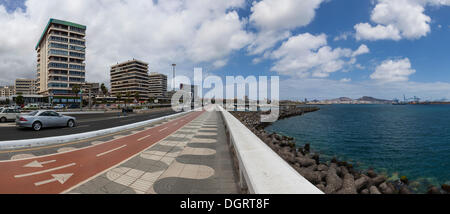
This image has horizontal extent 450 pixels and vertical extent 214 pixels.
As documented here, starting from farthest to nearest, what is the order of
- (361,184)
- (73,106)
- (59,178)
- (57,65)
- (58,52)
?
(58,52)
(57,65)
(73,106)
(361,184)
(59,178)

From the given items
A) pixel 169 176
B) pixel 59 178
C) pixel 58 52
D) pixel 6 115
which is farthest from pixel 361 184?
pixel 58 52

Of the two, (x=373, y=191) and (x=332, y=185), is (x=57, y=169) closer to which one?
(x=332, y=185)

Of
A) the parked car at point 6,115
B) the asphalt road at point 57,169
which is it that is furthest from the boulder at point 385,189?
the parked car at point 6,115

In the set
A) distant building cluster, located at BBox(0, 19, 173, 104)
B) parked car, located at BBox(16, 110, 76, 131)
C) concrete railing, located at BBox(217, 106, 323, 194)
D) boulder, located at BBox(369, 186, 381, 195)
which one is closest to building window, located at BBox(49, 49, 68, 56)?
distant building cluster, located at BBox(0, 19, 173, 104)

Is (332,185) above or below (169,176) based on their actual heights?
below

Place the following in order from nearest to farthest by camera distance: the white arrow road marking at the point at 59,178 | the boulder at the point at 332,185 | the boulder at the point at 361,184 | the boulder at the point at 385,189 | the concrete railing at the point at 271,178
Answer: the concrete railing at the point at 271,178, the white arrow road marking at the point at 59,178, the boulder at the point at 332,185, the boulder at the point at 361,184, the boulder at the point at 385,189

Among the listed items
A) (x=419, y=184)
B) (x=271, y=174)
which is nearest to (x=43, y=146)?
(x=271, y=174)

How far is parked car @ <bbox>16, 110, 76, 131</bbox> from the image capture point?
12234mm

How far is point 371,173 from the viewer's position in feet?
34.4

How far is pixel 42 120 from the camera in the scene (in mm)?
12844

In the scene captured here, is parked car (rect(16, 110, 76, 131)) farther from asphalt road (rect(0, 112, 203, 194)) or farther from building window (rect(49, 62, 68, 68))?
building window (rect(49, 62, 68, 68))

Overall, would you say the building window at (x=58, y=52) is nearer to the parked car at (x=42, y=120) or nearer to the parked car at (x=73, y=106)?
the parked car at (x=73, y=106)

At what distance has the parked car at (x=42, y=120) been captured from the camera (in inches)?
482
